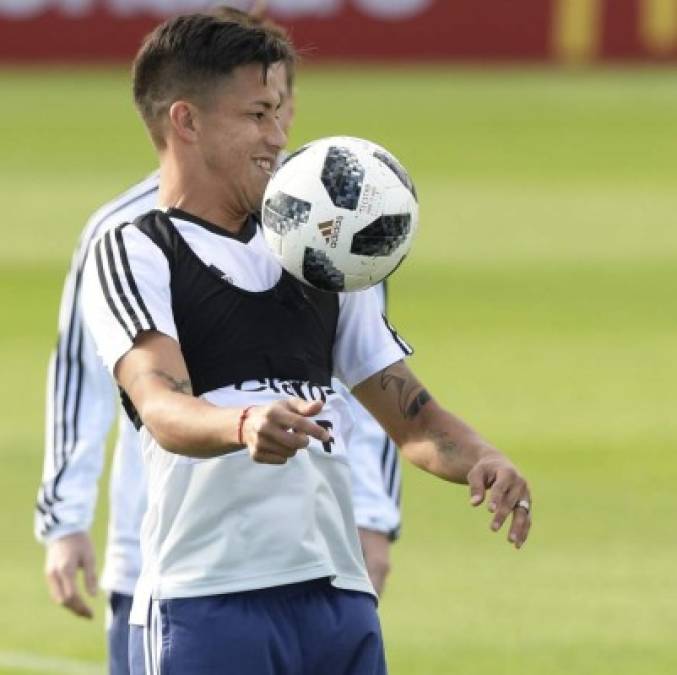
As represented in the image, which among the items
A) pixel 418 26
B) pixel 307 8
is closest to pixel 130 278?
pixel 307 8

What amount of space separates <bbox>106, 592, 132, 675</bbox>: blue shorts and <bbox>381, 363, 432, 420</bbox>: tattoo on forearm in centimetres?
154

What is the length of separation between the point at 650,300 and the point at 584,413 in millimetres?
3834

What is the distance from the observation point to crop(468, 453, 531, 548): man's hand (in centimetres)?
459

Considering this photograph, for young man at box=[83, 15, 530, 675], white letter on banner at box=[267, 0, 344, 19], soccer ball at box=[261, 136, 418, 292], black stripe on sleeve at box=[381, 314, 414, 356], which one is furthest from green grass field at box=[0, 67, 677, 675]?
soccer ball at box=[261, 136, 418, 292]

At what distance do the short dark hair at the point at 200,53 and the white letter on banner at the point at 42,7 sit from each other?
26.4m

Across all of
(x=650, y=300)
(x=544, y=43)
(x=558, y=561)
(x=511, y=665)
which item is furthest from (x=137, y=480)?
(x=544, y=43)

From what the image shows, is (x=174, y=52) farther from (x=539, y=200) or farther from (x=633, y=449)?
(x=539, y=200)

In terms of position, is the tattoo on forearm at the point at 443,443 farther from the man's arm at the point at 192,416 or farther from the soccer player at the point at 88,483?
the soccer player at the point at 88,483

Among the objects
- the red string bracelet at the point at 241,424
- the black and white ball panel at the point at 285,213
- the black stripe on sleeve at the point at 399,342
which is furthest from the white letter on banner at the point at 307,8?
the red string bracelet at the point at 241,424

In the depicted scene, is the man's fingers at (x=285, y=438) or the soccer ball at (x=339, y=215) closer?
the man's fingers at (x=285, y=438)

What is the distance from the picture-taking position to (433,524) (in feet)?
34.7

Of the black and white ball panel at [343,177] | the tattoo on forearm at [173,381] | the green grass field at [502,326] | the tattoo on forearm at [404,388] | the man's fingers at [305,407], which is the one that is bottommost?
the green grass field at [502,326]

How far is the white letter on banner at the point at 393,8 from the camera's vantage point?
3119 cm

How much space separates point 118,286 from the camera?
4.70 meters
